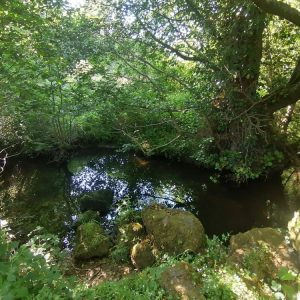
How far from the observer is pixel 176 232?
6.25 meters

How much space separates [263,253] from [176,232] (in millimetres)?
2102

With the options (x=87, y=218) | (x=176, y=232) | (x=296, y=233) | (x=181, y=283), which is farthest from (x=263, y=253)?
(x=87, y=218)

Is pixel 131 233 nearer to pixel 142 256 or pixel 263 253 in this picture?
pixel 142 256

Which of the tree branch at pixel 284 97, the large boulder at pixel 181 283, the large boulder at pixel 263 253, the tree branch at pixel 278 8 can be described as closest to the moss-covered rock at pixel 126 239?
the large boulder at pixel 263 253

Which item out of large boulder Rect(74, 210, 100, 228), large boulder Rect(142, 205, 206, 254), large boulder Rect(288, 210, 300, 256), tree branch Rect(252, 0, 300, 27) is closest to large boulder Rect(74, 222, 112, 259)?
large boulder Rect(74, 210, 100, 228)

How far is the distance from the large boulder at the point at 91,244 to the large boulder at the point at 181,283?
2931mm

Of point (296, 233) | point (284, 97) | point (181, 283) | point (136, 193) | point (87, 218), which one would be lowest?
point (181, 283)

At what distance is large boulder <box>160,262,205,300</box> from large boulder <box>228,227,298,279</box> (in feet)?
2.49

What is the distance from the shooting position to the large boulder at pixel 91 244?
6.71 metres

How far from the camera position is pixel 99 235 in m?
7.08

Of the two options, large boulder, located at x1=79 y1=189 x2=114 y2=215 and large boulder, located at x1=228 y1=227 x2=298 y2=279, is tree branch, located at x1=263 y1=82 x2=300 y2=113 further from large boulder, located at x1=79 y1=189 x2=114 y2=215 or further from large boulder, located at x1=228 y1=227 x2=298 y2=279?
large boulder, located at x1=79 y1=189 x2=114 y2=215

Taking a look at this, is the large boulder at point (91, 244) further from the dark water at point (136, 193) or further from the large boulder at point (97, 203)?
the large boulder at point (97, 203)

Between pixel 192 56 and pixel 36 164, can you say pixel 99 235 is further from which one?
pixel 36 164

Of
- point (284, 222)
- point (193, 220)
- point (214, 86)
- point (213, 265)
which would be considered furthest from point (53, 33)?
point (284, 222)
